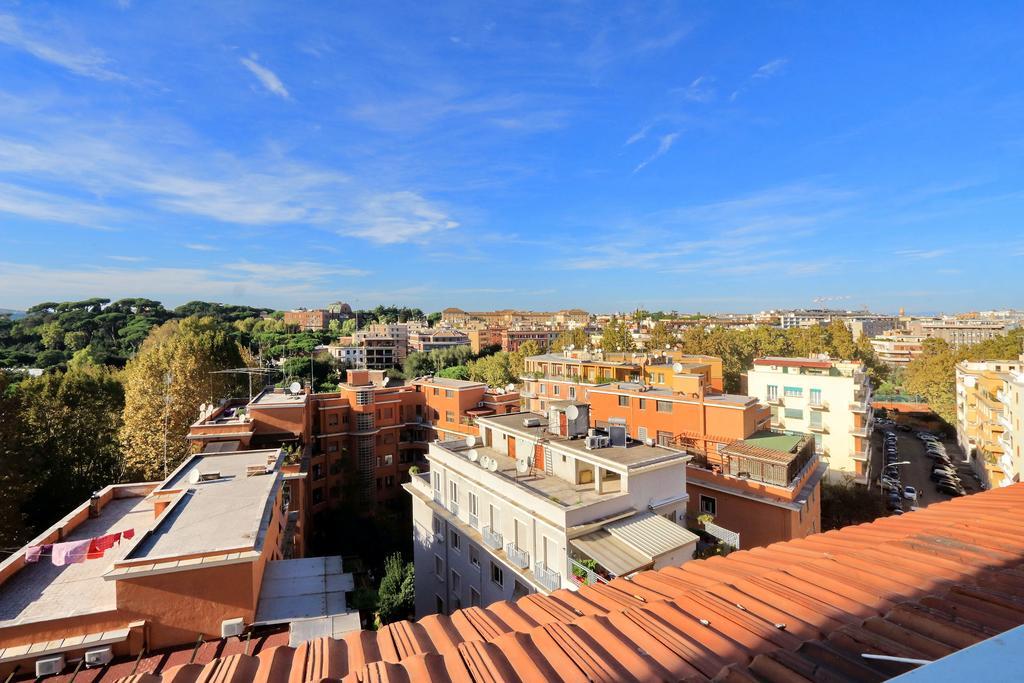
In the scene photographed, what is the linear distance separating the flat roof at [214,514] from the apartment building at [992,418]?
92.5 feet

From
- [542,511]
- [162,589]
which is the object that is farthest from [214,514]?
[542,511]

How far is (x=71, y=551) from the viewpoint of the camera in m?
8.88

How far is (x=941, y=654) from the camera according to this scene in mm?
2561

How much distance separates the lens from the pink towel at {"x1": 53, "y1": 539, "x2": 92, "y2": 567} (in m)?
8.74

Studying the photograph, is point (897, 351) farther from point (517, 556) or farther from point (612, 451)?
point (517, 556)

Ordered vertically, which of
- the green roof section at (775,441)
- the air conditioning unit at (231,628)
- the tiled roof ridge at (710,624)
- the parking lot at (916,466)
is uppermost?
the tiled roof ridge at (710,624)

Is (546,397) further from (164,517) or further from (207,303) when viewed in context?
(207,303)

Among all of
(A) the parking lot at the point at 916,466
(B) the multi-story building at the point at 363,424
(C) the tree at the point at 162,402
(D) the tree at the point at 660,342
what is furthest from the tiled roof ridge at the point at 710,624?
(D) the tree at the point at 660,342

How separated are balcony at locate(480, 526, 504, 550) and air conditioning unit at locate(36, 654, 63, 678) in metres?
8.50

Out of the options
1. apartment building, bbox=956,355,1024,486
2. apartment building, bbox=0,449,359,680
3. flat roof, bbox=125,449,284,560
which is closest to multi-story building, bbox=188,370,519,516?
flat roof, bbox=125,449,284,560

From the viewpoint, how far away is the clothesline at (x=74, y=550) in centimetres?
876

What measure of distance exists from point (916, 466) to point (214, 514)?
4159cm

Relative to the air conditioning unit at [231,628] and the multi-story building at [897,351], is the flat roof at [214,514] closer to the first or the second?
the air conditioning unit at [231,628]

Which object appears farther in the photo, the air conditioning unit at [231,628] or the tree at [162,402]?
the tree at [162,402]
